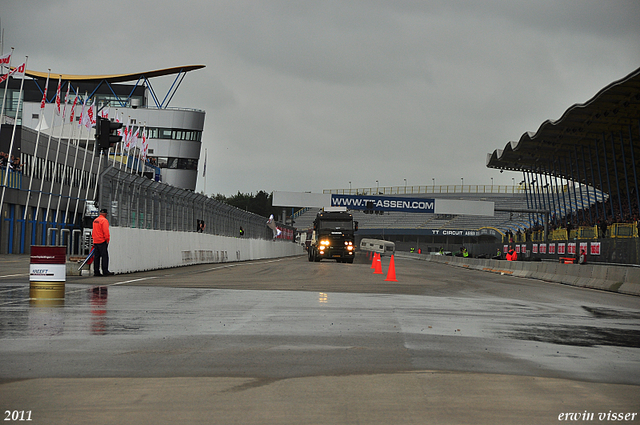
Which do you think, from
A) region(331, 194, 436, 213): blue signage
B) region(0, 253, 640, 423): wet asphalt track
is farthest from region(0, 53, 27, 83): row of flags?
region(331, 194, 436, 213): blue signage

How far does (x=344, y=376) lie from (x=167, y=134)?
97.6 m

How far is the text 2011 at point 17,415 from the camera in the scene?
4840 millimetres

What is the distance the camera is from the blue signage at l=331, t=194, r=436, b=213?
275 feet

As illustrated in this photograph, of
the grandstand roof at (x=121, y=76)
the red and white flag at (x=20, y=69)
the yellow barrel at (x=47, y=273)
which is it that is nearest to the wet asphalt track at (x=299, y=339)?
the yellow barrel at (x=47, y=273)

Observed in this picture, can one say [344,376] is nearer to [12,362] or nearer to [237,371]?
[237,371]

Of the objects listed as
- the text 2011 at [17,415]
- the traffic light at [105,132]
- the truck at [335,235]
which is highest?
the traffic light at [105,132]

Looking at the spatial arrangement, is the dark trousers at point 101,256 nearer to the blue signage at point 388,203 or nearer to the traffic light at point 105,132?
the traffic light at point 105,132

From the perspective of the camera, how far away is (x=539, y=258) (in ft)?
158

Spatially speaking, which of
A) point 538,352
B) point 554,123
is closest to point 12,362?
point 538,352

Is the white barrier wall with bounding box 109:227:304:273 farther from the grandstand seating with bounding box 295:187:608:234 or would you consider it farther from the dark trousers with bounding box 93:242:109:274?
the grandstand seating with bounding box 295:187:608:234

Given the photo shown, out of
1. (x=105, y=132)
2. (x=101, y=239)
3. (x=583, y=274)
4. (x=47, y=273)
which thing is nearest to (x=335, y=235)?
(x=583, y=274)

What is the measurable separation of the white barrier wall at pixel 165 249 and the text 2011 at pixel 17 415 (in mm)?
17942

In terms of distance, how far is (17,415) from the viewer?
193 inches

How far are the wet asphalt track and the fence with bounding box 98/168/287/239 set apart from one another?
7527 mm
